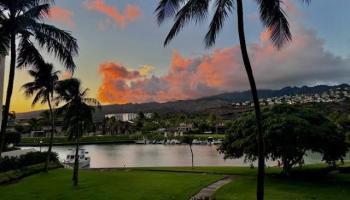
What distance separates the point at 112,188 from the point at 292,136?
39.5 ft

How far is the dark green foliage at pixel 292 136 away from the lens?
2656 cm

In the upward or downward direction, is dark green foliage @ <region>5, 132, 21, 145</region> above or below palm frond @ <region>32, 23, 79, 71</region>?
below

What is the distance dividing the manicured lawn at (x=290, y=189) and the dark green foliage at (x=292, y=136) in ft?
5.94

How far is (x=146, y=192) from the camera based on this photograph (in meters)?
21.8

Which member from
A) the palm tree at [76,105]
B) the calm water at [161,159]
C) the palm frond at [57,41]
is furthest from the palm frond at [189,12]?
the calm water at [161,159]

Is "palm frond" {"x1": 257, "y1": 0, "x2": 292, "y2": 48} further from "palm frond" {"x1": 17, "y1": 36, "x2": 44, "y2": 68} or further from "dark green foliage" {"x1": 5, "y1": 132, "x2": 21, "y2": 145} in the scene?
"dark green foliage" {"x1": 5, "y1": 132, "x2": 21, "y2": 145}

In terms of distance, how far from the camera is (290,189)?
2278cm

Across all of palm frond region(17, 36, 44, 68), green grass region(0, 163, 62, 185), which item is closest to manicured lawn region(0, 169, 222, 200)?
green grass region(0, 163, 62, 185)

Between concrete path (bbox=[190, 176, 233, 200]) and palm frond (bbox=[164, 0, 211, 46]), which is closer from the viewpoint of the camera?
palm frond (bbox=[164, 0, 211, 46])

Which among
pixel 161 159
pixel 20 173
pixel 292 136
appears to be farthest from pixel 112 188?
pixel 161 159

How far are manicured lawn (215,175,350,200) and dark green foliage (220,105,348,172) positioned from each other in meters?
1.81

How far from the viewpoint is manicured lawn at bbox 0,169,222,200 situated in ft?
69.0

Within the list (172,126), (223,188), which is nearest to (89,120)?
(223,188)

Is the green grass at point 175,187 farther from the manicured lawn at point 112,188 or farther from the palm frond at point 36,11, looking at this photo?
the palm frond at point 36,11
